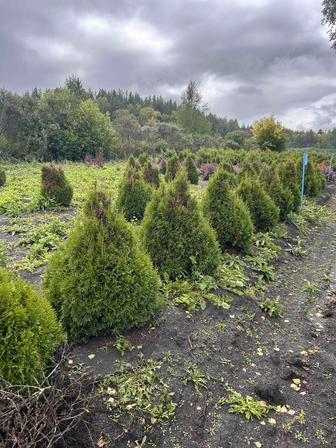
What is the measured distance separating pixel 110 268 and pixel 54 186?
7228 mm

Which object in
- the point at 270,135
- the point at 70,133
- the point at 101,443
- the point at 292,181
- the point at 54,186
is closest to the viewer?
the point at 101,443

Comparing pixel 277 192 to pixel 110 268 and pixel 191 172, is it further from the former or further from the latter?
pixel 191 172

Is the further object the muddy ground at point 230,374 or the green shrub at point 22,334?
the muddy ground at point 230,374

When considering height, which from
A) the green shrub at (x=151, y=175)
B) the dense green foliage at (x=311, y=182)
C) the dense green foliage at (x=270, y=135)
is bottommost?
the dense green foliage at (x=311, y=182)

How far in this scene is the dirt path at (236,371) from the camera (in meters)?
2.76

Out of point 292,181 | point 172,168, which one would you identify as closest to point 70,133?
point 172,168

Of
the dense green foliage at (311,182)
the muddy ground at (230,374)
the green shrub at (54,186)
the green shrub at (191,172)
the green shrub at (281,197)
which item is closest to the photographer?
the muddy ground at (230,374)

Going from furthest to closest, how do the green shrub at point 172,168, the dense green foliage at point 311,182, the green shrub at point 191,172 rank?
the green shrub at point 191,172 < the green shrub at point 172,168 < the dense green foliage at point 311,182

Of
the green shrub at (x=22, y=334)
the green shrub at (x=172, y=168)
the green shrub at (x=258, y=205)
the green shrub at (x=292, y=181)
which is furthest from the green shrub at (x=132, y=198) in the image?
the green shrub at (x=172, y=168)

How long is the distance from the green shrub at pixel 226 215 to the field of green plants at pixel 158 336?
3cm

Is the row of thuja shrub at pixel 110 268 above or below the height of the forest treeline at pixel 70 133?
below

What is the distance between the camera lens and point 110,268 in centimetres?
358

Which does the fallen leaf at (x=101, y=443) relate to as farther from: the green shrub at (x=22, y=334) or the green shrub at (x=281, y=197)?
the green shrub at (x=281, y=197)

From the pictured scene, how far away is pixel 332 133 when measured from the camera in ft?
245
